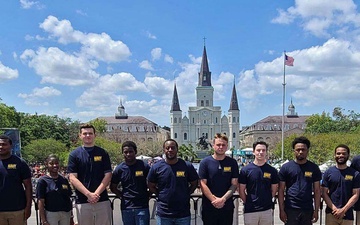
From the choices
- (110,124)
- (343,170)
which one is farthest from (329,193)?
A: (110,124)

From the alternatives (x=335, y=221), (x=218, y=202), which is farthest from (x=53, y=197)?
(x=335, y=221)

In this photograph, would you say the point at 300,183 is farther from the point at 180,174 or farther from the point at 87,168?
the point at 87,168

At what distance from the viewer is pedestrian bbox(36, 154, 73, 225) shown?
5801mm

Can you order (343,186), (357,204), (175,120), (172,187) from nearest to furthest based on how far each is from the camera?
(172,187), (343,186), (357,204), (175,120)

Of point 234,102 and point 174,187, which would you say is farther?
point 234,102

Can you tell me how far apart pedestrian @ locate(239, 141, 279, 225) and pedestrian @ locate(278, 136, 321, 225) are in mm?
166

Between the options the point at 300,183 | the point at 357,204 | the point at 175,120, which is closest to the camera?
the point at 300,183

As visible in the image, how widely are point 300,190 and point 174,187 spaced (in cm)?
195

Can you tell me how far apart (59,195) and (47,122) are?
2489 inches

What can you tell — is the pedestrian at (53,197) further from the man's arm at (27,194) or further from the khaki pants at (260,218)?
the khaki pants at (260,218)

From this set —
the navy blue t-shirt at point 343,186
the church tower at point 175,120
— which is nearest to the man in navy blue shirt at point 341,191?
the navy blue t-shirt at point 343,186

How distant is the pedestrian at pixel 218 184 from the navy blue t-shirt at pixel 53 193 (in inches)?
86.2

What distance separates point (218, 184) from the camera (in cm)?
568

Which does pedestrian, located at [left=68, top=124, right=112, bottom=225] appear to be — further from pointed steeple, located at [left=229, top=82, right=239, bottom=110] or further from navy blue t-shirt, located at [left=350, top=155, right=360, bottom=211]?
pointed steeple, located at [left=229, top=82, right=239, bottom=110]
